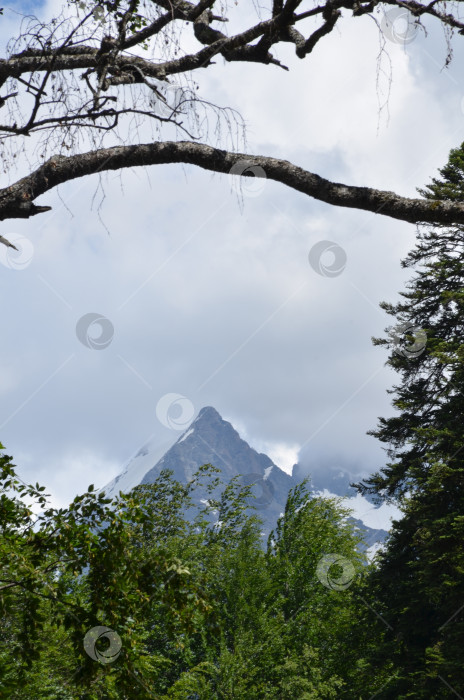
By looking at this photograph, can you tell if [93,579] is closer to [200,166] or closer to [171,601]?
[171,601]

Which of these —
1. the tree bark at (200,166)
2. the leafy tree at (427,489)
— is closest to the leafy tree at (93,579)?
the tree bark at (200,166)

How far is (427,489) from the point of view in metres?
17.4

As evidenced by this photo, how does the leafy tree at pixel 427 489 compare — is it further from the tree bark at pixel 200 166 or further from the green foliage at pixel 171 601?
the tree bark at pixel 200 166

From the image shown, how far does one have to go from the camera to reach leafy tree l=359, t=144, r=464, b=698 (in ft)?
51.8

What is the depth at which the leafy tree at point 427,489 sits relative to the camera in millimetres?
15789

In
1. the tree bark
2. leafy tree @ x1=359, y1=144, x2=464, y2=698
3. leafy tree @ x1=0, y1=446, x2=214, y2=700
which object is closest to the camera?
the tree bark

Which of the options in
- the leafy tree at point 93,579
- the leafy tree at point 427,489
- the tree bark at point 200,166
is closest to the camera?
the tree bark at point 200,166

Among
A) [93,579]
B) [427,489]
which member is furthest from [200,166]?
[427,489]

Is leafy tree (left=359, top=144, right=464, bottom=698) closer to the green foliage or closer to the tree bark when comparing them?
the green foliage

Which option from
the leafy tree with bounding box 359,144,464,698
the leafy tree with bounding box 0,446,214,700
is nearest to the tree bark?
the leafy tree with bounding box 0,446,214,700

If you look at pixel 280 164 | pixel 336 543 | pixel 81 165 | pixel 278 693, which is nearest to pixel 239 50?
pixel 280 164

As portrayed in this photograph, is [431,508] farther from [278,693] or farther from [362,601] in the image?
[278,693]

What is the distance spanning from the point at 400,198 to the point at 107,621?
10.5ft

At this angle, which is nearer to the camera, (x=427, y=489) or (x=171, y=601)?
(x=171, y=601)
